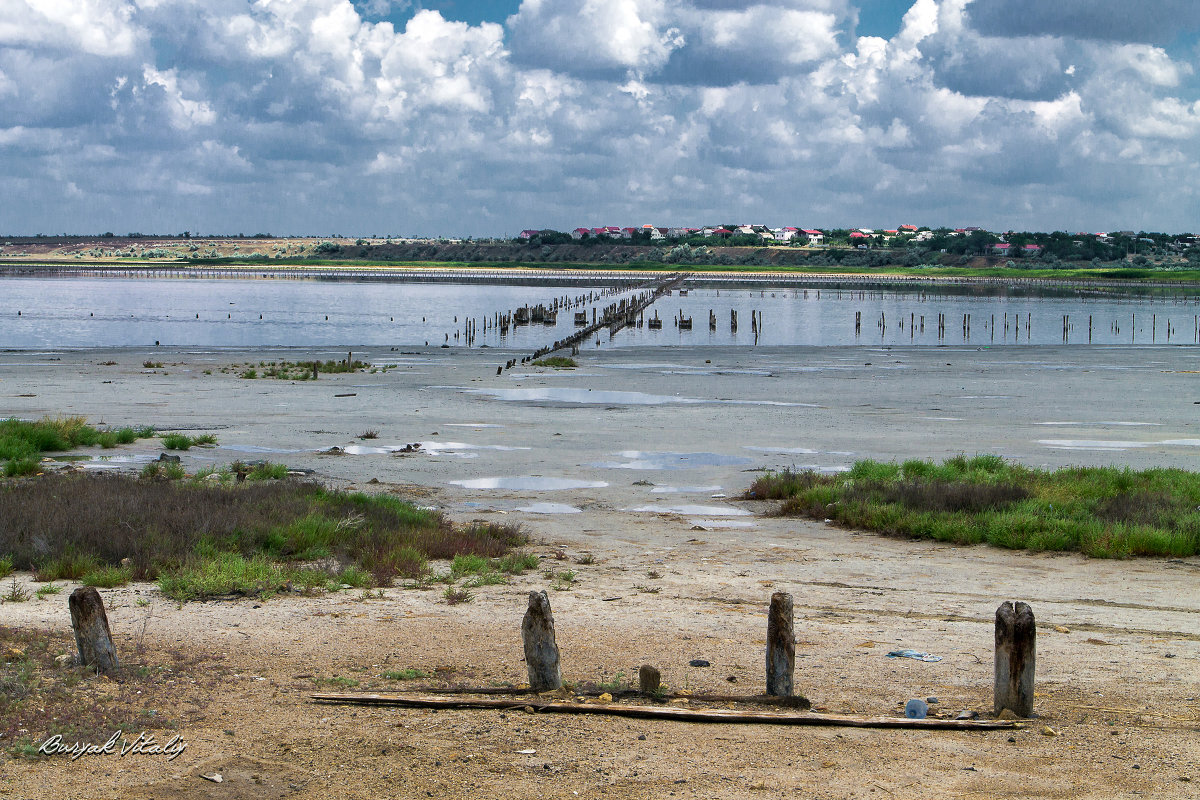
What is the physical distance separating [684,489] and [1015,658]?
11.2m

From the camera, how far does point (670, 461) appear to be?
21500mm

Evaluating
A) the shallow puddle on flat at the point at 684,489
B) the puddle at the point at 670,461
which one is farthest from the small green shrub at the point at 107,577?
the puddle at the point at 670,461

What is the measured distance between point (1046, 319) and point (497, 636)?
93844mm

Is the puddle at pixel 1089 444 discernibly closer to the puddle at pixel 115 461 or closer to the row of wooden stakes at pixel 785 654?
the row of wooden stakes at pixel 785 654

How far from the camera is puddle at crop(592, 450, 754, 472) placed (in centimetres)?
2083

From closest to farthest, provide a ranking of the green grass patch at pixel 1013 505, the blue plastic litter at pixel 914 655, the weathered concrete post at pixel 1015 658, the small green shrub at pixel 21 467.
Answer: the weathered concrete post at pixel 1015 658, the blue plastic litter at pixel 914 655, the green grass patch at pixel 1013 505, the small green shrub at pixel 21 467

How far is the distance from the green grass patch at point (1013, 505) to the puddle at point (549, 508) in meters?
3.04

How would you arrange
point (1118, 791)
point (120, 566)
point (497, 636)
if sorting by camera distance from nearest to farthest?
1. point (1118, 791)
2. point (497, 636)
3. point (120, 566)

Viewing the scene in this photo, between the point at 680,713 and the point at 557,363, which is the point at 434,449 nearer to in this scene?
the point at 680,713

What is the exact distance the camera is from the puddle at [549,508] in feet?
54.0

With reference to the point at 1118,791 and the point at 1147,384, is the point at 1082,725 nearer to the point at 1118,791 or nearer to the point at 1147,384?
the point at 1118,791

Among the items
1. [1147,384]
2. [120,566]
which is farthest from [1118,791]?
[1147,384]

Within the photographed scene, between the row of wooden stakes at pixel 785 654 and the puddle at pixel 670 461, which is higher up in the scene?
the row of wooden stakes at pixel 785 654

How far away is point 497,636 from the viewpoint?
970cm
